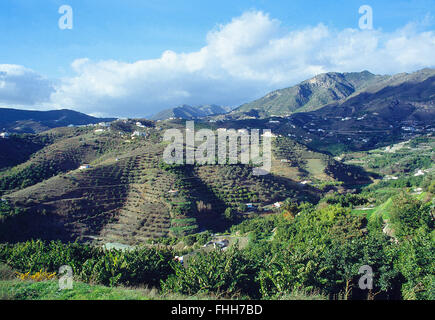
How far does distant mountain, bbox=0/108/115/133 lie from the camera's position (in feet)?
415

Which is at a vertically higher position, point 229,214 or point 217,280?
point 217,280

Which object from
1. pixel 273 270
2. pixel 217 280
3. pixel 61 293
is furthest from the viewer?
pixel 273 270

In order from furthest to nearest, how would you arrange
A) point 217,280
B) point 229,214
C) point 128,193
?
point 128,193 → point 229,214 → point 217,280

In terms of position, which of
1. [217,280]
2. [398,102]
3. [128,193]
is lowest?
[128,193]

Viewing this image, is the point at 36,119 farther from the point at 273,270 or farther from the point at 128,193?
the point at 273,270

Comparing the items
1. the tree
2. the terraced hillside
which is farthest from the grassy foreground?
the tree

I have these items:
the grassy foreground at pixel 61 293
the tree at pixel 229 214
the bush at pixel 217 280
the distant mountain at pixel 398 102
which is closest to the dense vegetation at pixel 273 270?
the bush at pixel 217 280

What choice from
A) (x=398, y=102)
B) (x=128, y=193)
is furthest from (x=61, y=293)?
(x=398, y=102)

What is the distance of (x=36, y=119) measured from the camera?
15288cm

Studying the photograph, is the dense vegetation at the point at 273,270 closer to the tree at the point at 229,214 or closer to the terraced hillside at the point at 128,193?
the terraced hillside at the point at 128,193

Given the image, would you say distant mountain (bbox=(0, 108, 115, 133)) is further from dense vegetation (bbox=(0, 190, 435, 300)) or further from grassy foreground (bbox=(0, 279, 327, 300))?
grassy foreground (bbox=(0, 279, 327, 300))

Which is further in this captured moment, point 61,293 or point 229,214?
point 229,214

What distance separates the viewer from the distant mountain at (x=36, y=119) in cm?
12639
